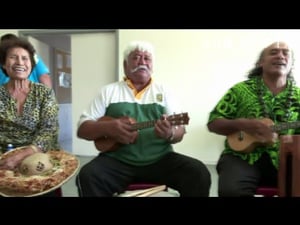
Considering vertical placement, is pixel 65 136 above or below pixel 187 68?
below

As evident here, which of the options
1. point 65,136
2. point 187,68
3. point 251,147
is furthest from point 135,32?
point 251,147

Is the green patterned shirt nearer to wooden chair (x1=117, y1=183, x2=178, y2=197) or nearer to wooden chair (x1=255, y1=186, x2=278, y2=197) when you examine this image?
wooden chair (x1=255, y1=186, x2=278, y2=197)

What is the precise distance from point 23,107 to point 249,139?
1.11 metres

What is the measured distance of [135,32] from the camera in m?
3.08

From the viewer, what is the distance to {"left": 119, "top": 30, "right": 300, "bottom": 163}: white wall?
323cm

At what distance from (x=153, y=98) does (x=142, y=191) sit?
495 mm

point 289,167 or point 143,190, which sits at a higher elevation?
point 289,167

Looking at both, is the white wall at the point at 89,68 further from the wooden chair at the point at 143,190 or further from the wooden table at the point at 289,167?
the wooden table at the point at 289,167

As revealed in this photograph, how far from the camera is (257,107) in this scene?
5.30 feet

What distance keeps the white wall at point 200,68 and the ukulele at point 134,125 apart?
66.1 inches

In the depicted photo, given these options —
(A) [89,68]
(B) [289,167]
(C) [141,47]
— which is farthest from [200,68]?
(B) [289,167]

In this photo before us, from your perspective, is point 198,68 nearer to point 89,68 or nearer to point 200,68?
point 200,68

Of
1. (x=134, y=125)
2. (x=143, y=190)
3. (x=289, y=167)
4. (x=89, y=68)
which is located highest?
(x=89, y=68)

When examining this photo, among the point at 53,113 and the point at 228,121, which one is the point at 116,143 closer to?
the point at 53,113
